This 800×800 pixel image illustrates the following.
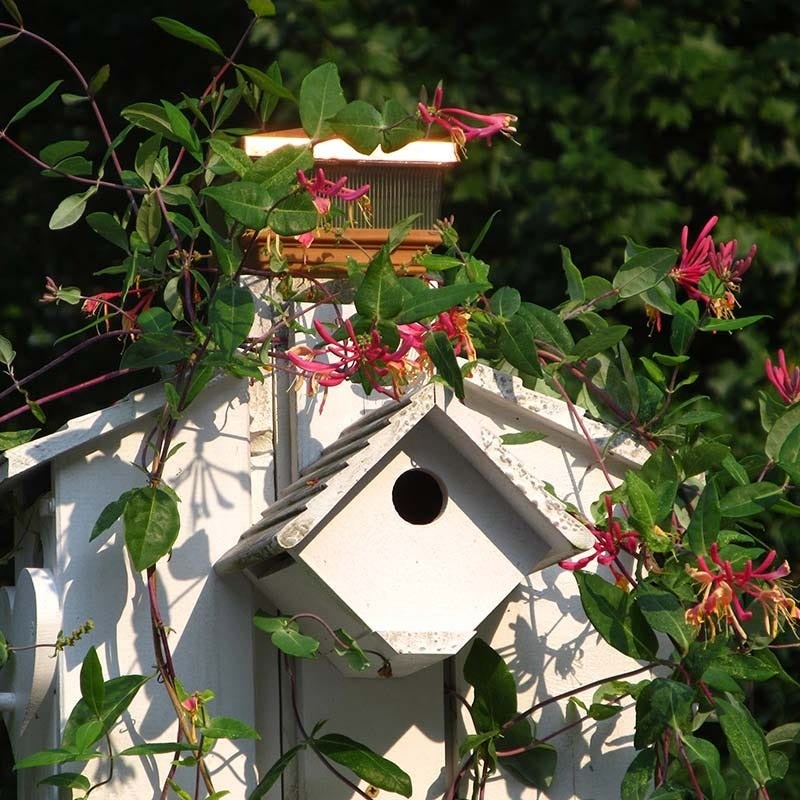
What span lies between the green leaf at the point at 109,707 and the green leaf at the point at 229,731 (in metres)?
0.08

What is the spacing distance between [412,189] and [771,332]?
1398mm

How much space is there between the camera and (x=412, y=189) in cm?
196

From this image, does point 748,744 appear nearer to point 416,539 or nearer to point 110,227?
point 416,539

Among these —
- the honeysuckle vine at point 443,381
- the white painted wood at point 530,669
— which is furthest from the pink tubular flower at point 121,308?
the white painted wood at point 530,669

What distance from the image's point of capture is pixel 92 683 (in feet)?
5.21

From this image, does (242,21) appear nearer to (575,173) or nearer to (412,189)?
(575,173)

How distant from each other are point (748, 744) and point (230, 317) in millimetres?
605

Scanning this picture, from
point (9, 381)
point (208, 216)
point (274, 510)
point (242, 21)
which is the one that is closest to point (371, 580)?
point (274, 510)

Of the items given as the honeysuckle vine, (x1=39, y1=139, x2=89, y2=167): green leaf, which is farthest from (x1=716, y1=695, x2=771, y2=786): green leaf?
(x1=39, y1=139, x2=89, y2=167): green leaf

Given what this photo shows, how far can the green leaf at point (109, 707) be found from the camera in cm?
161

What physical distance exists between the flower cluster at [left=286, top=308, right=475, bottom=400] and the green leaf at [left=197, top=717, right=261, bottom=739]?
32 cm

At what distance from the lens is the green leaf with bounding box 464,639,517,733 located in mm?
1752

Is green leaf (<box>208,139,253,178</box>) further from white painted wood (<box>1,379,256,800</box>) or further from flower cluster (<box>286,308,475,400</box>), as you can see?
white painted wood (<box>1,379,256,800</box>)

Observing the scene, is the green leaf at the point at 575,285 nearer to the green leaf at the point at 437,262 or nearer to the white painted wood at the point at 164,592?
the green leaf at the point at 437,262
